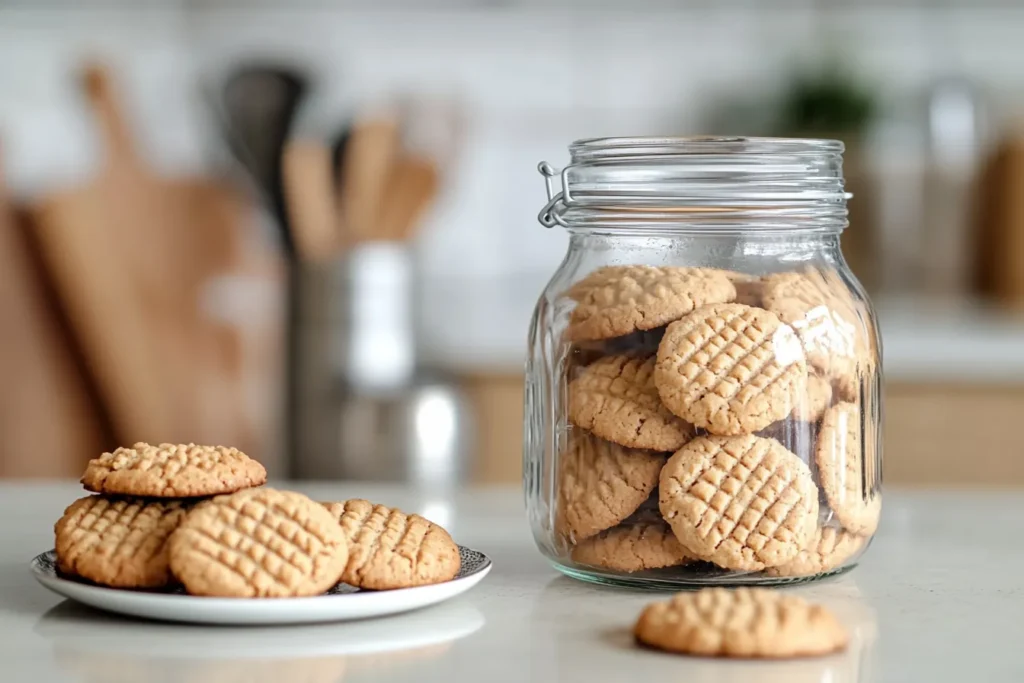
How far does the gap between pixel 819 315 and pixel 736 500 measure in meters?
0.12

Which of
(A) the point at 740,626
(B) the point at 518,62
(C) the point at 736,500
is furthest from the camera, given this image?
(B) the point at 518,62

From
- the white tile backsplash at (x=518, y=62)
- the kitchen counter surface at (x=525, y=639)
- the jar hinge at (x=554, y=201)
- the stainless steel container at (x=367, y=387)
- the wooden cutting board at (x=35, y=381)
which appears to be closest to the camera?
the kitchen counter surface at (x=525, y=639)

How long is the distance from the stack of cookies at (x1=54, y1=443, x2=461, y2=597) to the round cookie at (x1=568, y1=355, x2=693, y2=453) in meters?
0.11

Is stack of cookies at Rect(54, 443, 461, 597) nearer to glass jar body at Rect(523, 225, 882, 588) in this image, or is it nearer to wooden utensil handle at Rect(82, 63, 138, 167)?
glass jar body at Rect(523, 225, 882, 588)

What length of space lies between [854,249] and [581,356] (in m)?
1.92

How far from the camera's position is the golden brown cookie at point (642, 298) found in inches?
28.5

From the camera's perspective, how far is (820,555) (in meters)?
0.73

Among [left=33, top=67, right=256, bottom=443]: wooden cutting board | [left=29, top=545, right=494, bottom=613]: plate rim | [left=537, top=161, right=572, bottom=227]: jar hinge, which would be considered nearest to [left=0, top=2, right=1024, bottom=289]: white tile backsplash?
[left=33, top=67, right=256, bottom=443]: wooden cutting board

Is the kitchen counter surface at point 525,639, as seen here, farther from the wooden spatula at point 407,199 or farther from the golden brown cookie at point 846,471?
the wooden spatula at point 407,199

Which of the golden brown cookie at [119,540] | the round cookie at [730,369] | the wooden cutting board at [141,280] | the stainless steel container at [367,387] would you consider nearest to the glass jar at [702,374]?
the round cookie at [730,369]

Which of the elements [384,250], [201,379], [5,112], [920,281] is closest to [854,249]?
[920,281]

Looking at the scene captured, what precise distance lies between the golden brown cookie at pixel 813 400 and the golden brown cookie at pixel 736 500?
26 millimetres

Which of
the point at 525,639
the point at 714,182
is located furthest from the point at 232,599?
the point at 714,182

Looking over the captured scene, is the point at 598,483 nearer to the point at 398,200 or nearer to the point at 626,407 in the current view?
the point at 626,407
